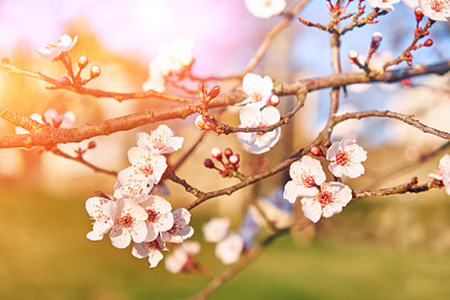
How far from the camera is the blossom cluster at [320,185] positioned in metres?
0.89

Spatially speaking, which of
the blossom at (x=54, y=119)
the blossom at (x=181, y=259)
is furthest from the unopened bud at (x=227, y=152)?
the blossom at (x=181, y=259)

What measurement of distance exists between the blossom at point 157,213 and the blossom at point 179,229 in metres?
0.03

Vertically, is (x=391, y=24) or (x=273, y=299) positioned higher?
(x=391, y=24)

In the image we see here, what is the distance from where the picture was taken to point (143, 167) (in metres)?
0.90

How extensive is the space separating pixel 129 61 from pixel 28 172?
4900 mm

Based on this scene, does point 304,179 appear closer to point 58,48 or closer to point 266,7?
point 58,48

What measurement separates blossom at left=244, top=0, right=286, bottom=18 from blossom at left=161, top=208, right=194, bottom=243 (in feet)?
3.59

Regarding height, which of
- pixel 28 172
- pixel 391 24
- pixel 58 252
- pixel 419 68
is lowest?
pixel 58 252

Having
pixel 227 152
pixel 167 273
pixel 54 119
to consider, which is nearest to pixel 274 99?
pixel 227 152

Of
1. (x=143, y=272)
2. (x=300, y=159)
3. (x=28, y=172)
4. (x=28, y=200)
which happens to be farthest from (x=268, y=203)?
(x=28, y=172)

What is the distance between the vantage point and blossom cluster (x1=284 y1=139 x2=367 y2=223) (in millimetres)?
893

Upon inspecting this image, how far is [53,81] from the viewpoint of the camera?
108 centimetres

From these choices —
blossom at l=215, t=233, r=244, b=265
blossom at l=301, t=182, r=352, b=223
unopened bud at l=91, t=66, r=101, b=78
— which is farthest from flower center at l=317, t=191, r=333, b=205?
blossom at l=215, t=233, r=244, b=265

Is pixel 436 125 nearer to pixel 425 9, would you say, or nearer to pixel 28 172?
pixel 425 9
